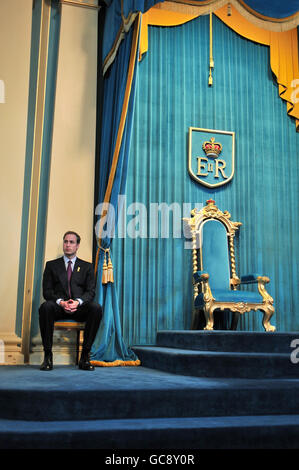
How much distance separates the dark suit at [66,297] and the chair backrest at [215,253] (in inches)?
53.1

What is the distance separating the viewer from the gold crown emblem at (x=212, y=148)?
5.45 m

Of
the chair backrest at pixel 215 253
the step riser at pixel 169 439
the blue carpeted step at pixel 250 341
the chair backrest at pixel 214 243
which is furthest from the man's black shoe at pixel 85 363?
the chair backrest at pixel 215 253

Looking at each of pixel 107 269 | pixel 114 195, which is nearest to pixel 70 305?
pixel 107 269

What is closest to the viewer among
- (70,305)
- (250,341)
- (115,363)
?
(250,341)

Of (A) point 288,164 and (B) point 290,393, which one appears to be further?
(A) point 288,164

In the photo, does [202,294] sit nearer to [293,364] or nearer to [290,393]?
[293,364]

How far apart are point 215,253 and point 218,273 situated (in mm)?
208

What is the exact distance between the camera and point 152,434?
2.49 metres

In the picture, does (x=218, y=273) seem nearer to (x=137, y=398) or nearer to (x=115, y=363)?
(x=115, y=363)

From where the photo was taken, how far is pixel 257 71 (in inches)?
229

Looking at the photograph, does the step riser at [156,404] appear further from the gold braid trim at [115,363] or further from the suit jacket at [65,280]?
the suit jacket at [65,280]

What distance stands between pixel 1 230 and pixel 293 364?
272 centimetres

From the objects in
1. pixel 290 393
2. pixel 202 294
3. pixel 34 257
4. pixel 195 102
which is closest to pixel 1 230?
pixel 34 257

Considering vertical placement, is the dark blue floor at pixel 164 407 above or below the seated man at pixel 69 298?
below
